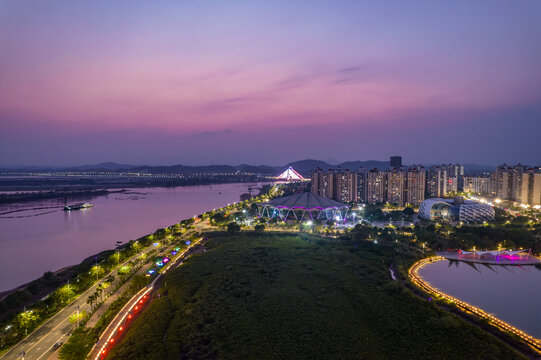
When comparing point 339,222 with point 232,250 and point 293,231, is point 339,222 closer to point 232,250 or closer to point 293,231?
point 293,231

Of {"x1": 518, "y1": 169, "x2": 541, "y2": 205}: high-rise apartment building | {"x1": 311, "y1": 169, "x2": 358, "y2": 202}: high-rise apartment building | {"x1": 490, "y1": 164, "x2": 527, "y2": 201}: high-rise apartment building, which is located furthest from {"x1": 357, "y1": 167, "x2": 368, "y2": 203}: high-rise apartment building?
{"x1": 518, "y1": 169, "x2": 541, "y2": 205}: high-rise apartment building

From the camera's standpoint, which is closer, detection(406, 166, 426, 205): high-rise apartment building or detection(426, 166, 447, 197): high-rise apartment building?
detection(406, 166, 426, 205): high-rise apartment building

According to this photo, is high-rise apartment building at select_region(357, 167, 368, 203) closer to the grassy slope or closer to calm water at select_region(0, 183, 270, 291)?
calm water at select_region(0, 183, 270, 291)

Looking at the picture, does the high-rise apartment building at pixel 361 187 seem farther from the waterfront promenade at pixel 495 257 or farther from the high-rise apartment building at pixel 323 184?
the waterfront promenade at pixel 495 257

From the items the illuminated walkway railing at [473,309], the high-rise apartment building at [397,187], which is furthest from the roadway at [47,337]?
the high-rise apartment building at [397,187]

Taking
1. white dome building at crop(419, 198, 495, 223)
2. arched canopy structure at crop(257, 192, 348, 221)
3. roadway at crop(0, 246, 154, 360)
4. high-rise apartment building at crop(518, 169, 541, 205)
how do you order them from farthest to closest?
high-rise apartment building at crop(518, 169, 541, 205)
arched canopy structure at crop(257, 192, 348, 221)
white dome building at crop(419, 198, 495, 223)
roadway at crop(0, 246, 154, 360)
